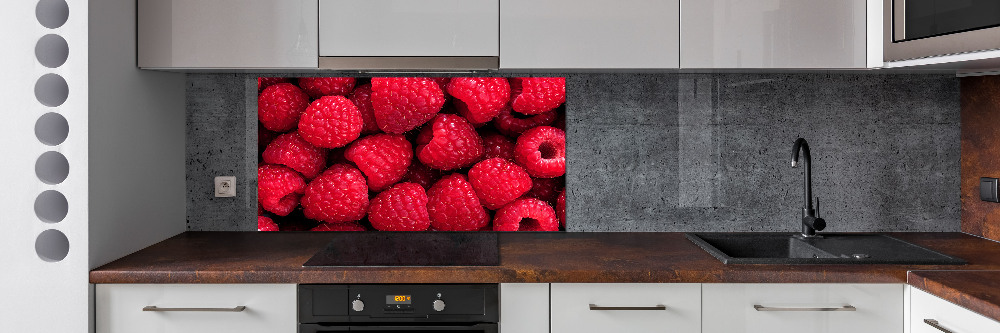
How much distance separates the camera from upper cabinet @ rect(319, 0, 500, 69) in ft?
6.04

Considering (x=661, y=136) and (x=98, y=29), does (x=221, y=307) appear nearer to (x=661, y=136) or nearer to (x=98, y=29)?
(x=98, y=29)

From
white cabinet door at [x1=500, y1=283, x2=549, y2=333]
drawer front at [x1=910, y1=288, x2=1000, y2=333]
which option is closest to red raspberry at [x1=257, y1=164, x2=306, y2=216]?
white cabinet door at [x1=500, y1=283, x2=549, y2=333]

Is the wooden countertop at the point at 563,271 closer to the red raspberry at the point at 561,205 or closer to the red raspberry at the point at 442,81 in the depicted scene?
the red raspberry at the point at 561,205

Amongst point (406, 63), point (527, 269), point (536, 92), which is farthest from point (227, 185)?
point (527, 269)

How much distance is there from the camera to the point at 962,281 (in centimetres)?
146

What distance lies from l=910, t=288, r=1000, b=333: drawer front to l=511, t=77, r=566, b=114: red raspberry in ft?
3.49

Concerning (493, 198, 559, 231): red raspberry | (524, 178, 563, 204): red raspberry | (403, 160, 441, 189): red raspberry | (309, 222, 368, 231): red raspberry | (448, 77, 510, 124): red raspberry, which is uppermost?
(448, 77, 510, 124): red raspberry

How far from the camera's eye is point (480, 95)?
214 cm

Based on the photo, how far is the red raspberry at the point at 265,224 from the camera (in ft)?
7.25

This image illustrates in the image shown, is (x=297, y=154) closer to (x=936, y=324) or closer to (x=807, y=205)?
(x=807, y=205)

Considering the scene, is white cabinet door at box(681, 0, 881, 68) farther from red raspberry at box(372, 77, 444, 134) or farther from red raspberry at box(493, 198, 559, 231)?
red raspberry at box(372, 77, 444, 134)

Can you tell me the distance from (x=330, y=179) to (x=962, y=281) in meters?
1.64

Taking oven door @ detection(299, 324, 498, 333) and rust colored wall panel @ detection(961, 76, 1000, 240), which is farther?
rust colored wall panel @ detection(961, 76, 1000, 240)
